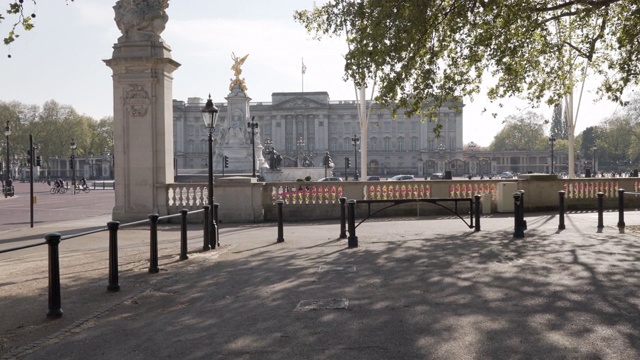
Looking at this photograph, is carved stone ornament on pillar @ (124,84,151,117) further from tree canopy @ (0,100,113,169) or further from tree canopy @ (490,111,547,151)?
tree canopy @ (490,111,547,151)

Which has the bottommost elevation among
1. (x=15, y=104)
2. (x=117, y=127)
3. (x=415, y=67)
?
(x=117, y=127)

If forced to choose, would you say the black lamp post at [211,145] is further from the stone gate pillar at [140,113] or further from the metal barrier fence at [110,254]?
the stone gate pillar at [140,113]

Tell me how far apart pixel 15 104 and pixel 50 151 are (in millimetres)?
11860

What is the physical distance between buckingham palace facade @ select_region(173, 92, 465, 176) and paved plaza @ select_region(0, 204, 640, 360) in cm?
13028

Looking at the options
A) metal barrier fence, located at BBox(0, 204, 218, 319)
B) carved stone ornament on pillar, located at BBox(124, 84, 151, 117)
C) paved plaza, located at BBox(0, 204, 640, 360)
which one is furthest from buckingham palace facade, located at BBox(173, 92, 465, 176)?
metal barrier fence, located at BBox(0, 204, 218, 319)

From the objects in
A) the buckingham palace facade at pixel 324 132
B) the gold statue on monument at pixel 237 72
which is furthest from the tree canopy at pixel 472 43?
the buckingham palace facade at pixel 324 132

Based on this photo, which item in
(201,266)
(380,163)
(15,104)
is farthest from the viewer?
(380,163)

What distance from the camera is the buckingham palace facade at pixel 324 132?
143625mm

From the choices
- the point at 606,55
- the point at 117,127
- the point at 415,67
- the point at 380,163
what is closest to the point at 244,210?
the point at 117,127

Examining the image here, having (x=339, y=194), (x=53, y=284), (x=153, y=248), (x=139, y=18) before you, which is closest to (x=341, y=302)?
(x=53, y=284)

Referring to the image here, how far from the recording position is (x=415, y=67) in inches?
679

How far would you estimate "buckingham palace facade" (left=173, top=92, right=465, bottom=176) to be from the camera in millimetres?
143625

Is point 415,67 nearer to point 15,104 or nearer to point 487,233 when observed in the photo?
point 487,233

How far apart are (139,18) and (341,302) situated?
48.2 ft
